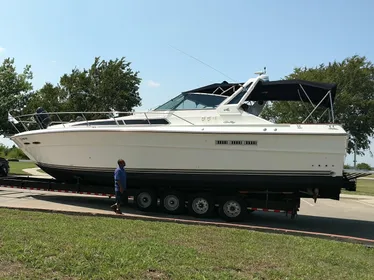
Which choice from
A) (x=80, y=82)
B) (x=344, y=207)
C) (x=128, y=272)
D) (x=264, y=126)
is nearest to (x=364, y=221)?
(x=344, y=207)

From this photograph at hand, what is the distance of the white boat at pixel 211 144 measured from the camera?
851 centimetres

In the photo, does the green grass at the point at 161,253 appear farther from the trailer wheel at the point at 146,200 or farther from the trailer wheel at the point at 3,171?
the trailer wheel at the point at 3,171

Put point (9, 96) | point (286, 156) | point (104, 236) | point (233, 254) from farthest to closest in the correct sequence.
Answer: point (9, 96) < point (286, 156) < point (104, 236) < point (233, 254)

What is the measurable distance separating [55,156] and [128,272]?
7.07 meters

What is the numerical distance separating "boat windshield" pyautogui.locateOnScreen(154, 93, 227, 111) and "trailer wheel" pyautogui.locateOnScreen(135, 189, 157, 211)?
222cm

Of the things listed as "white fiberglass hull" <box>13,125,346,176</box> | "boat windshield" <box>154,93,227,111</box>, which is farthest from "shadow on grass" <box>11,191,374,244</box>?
"boat windshield" <box>154,93,227,111</box>

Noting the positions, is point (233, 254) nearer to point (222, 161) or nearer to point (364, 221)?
point (222, 161)

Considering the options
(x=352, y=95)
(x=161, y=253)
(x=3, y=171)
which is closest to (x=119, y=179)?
(x=161, y=253)

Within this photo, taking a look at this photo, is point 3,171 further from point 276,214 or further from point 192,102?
point 276,214

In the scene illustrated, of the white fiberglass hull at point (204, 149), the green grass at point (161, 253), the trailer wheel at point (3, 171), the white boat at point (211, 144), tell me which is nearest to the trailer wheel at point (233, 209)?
the white boat at point (211, 144)

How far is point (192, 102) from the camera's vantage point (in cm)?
1009

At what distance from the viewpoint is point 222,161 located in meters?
8.98

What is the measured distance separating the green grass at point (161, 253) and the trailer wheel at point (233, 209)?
6.64 ft

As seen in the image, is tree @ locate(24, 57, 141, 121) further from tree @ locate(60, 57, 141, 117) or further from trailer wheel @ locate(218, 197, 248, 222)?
trailer wheel @ locate(218, 197, 248, 222)
